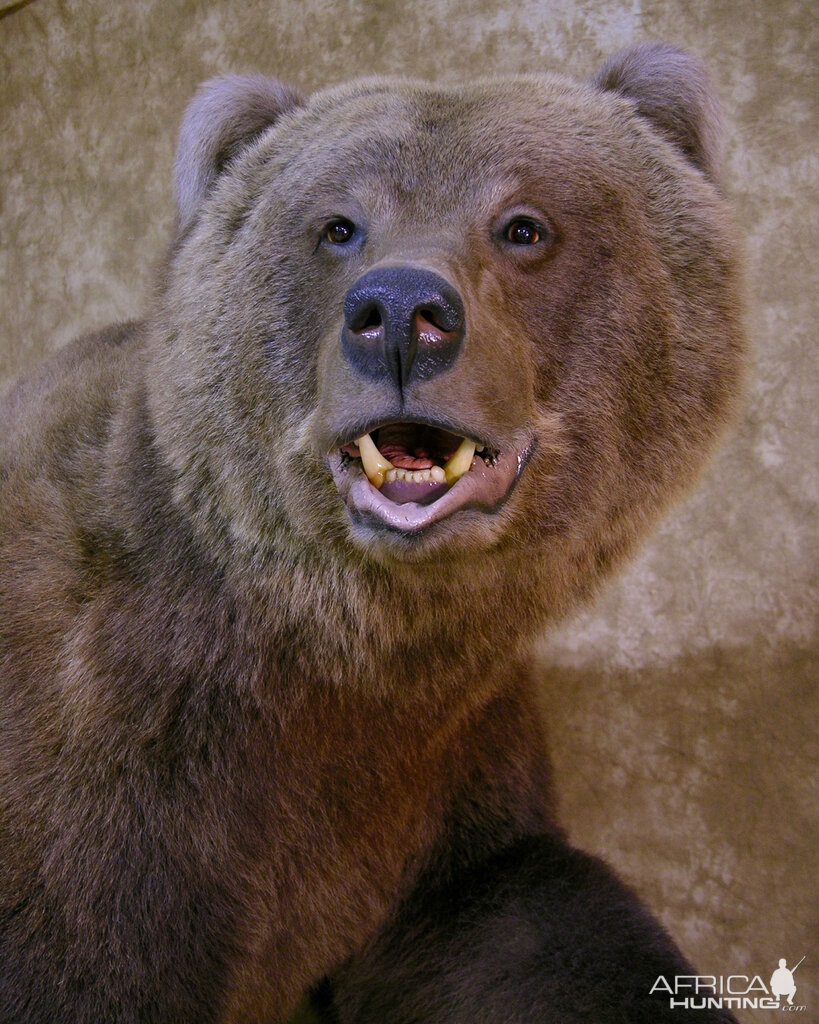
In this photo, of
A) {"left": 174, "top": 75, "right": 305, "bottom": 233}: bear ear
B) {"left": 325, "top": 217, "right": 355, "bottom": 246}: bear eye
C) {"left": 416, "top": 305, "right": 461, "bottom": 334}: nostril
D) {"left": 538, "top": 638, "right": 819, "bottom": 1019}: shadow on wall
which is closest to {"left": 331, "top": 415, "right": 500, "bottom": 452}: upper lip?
{"left": 416, "top": 305, "right": 461, "bottom": 334}: nostril

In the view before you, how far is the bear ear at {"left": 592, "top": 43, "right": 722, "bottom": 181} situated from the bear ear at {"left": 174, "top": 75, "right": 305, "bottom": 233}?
2.61 feet

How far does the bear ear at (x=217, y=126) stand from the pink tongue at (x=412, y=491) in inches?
39.3

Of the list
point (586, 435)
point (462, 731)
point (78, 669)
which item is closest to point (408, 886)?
point (462, 731)

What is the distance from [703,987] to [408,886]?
0.68 metres

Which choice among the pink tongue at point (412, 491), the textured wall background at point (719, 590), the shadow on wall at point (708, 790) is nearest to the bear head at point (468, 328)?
the pink tongue at point (412, 491)

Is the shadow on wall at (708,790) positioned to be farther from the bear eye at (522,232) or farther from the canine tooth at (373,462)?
the canine tooth at (373,462)

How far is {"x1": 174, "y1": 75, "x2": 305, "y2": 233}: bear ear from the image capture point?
7.25ft

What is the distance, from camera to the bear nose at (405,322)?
1.50 m

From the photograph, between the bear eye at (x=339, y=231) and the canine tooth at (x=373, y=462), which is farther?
the bear eye at (x=339, y=231)

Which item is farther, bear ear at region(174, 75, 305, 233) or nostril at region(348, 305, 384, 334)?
bear ear at region(174, 75, 305, 233)

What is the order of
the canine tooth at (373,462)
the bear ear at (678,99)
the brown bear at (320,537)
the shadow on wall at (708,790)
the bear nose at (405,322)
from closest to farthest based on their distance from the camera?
the bear nose at (405,322)
the canine tooth at (373,462)
the brown bear at (320,537)
the bear ear at (678,99)
the shadow on wall at (708,790)

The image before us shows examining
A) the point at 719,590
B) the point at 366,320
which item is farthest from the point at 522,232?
the point at 719,590

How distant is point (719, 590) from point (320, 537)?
5.81 ft

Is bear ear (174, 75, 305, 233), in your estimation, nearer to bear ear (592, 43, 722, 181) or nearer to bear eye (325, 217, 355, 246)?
bear eye (325, 217, 355, 246)
